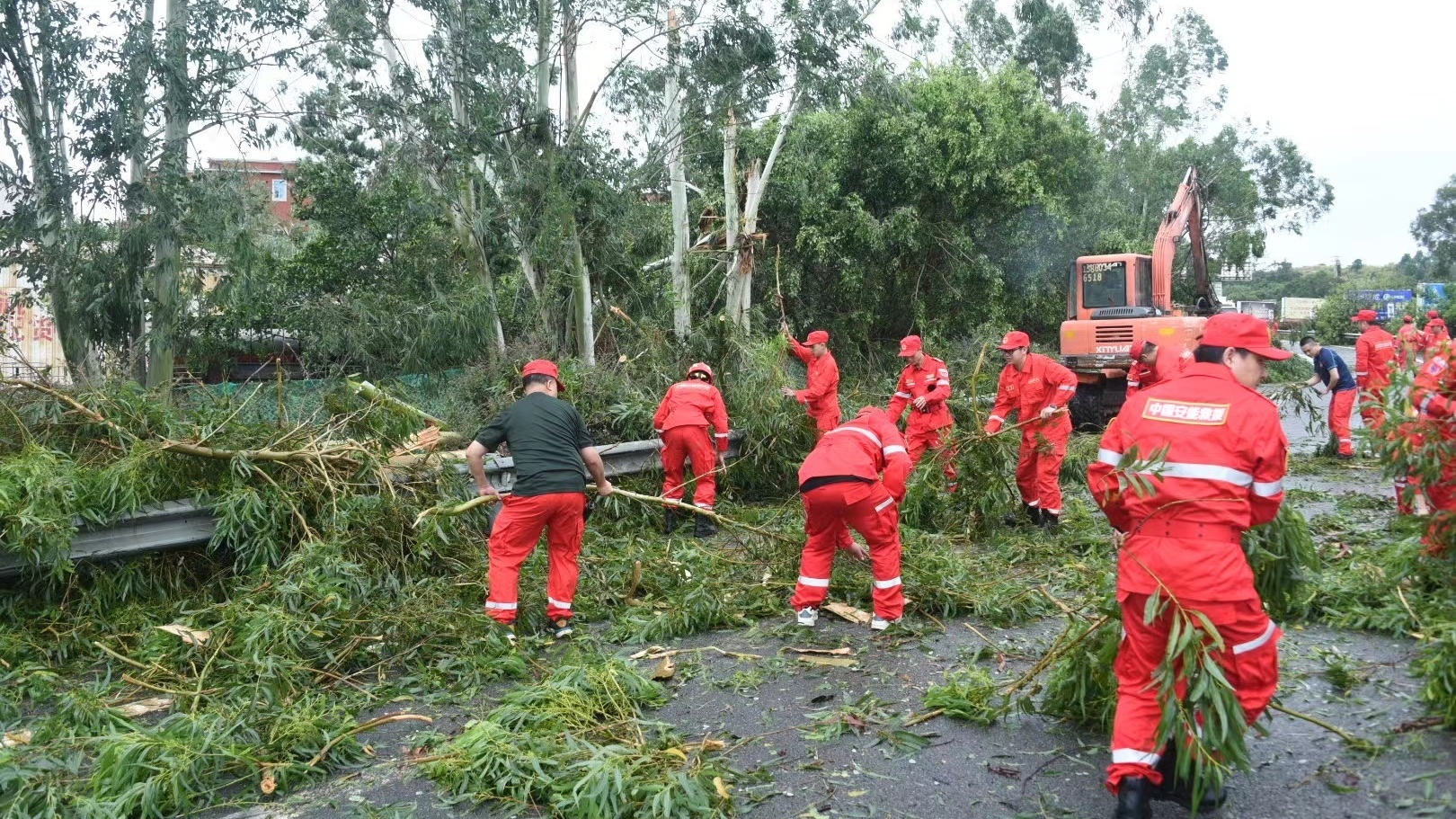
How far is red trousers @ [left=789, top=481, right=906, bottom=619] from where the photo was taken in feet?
20.0

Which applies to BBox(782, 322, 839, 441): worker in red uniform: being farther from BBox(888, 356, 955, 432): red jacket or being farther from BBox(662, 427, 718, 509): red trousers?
BBox(662, 427, 718, 509): red trousers

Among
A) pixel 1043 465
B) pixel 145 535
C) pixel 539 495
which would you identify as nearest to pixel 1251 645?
pixel 539 495

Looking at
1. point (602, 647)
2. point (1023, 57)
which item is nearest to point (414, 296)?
point (602, 647)

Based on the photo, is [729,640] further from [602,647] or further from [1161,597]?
[1161,597]

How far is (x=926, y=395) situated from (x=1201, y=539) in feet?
21.8

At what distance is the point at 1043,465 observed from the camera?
29.2ft

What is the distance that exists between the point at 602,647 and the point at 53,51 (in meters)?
8.54

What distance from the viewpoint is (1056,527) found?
8.91m

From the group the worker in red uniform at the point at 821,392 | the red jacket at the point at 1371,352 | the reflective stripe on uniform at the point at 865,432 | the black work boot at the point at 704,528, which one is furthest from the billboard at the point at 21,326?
the red jacket at the point at 1371,352

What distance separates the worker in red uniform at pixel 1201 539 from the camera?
355 cm

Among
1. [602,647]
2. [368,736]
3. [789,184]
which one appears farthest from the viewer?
[789,184]

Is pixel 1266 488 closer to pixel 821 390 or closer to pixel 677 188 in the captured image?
pixel 821 390

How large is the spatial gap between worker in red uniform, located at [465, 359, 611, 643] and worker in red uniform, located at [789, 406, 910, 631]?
1.40 m

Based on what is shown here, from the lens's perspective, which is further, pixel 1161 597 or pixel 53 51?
pixel 53 51
